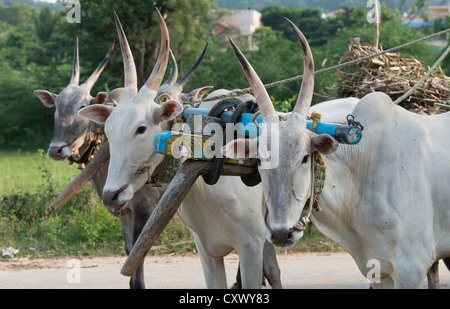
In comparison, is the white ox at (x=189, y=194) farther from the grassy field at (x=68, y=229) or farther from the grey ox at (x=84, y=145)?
the grassy field at (x=68, y=229)

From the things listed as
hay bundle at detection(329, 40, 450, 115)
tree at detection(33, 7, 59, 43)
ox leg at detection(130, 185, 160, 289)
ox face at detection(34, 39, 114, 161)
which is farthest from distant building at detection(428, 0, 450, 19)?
ox leg at detection(130, 185, 160, 289)

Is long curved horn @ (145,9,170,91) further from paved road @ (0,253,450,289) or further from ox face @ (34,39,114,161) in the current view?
paved road @ (0,253,450,289)

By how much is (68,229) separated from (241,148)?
505 cm

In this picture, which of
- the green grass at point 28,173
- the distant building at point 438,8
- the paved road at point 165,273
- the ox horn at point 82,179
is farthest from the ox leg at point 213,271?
the distant building at point 438,8

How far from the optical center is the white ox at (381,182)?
3.47 m

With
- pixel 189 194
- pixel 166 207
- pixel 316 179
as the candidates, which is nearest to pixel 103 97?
pixel 189 194

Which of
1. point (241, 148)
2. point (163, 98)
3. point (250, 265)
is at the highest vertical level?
point (163, 98)

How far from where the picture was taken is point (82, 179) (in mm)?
4445

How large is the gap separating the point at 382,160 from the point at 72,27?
13584 mm

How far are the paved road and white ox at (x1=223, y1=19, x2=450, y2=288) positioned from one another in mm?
2434

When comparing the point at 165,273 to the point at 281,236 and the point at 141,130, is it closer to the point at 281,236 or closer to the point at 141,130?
the point at 141,130
